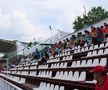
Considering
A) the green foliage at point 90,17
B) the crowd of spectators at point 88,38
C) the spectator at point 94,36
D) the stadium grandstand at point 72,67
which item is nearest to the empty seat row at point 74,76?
the stadium grandstand at point 72,67

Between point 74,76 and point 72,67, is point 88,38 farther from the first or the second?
point 74,76

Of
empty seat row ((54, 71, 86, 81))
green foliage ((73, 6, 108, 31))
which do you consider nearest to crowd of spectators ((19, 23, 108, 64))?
empty seat row ((54, 71, 86, 81))

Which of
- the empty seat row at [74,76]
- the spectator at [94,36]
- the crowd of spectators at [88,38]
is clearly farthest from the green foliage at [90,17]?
the empty seat row at [74,76]

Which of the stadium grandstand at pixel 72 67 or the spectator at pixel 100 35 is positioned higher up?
the spectator at pixel 100 35

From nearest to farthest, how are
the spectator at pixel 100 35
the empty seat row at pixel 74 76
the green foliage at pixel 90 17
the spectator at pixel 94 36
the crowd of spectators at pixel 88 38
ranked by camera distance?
1. the empty seat row at pixel 74 76
2. the spectator at pixel 100 35
3. the spectator at pixel 94 36
4. the crowd of spectators at pixel 88 38
5. the green foliage at pixel 90 17

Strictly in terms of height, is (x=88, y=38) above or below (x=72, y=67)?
above

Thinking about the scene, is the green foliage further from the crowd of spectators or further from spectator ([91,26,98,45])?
spectator ([91,26,98,45])

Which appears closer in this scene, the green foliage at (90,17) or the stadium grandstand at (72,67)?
the stadium grandstand at (72,67)

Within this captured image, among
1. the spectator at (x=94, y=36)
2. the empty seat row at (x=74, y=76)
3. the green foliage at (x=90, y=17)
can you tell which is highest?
the green foliage at (x=90, y=17)

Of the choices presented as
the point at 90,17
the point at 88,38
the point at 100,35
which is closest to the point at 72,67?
the point at 100,35

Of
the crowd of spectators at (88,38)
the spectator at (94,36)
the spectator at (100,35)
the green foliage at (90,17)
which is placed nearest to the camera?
the spectator at (100,35)

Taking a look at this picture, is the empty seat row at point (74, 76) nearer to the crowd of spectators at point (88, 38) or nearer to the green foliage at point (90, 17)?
the crowd of spectators at point (88, 38)

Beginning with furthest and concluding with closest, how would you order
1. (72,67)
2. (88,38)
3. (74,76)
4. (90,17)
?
(90,17) < (88,38) < (72,67) < (74,76)

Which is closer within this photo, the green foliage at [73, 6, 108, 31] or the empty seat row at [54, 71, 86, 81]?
the empty seat row at [54, 71, 86, 81]
